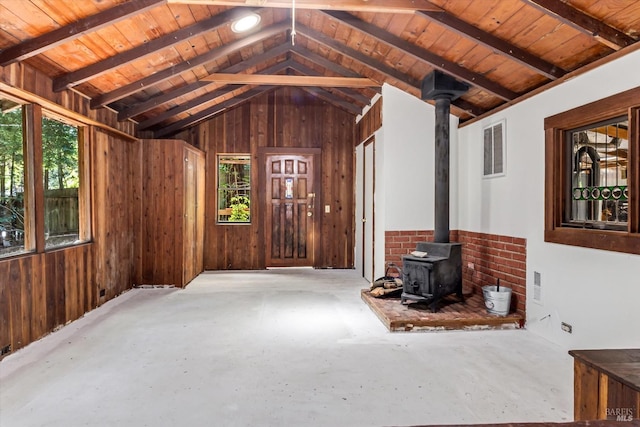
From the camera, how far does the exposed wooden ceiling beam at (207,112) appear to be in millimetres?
6492

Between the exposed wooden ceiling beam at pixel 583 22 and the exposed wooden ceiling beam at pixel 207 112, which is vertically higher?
the exposed wooden ceiling beam at pixel 207 112

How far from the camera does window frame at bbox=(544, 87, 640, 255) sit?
265 cm

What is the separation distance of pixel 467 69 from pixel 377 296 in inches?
107

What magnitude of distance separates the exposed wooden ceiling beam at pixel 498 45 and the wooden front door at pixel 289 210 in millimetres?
4291

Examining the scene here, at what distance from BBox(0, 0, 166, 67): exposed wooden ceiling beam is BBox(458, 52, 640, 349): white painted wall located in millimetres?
3416

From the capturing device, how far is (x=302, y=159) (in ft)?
23.8

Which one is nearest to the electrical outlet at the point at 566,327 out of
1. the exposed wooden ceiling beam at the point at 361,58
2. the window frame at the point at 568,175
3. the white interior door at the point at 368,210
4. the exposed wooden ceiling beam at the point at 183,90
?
the window frame at the point at 568,175

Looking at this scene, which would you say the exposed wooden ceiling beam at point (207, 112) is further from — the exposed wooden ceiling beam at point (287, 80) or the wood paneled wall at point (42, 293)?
the wood paneled wall at point (42, 293)

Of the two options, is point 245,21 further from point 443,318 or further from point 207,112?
point 443,318

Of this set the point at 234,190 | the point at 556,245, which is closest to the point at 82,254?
the point at 234,190

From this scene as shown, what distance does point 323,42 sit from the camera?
4504mm

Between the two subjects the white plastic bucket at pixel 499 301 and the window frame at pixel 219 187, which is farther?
the window frame at pixel 219 187

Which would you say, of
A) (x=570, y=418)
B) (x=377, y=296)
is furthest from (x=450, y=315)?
(x=570, y=418)

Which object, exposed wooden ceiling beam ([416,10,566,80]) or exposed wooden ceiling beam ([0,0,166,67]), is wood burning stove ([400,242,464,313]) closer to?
exposed wooden ceiling beam ([416,10,566,80])
